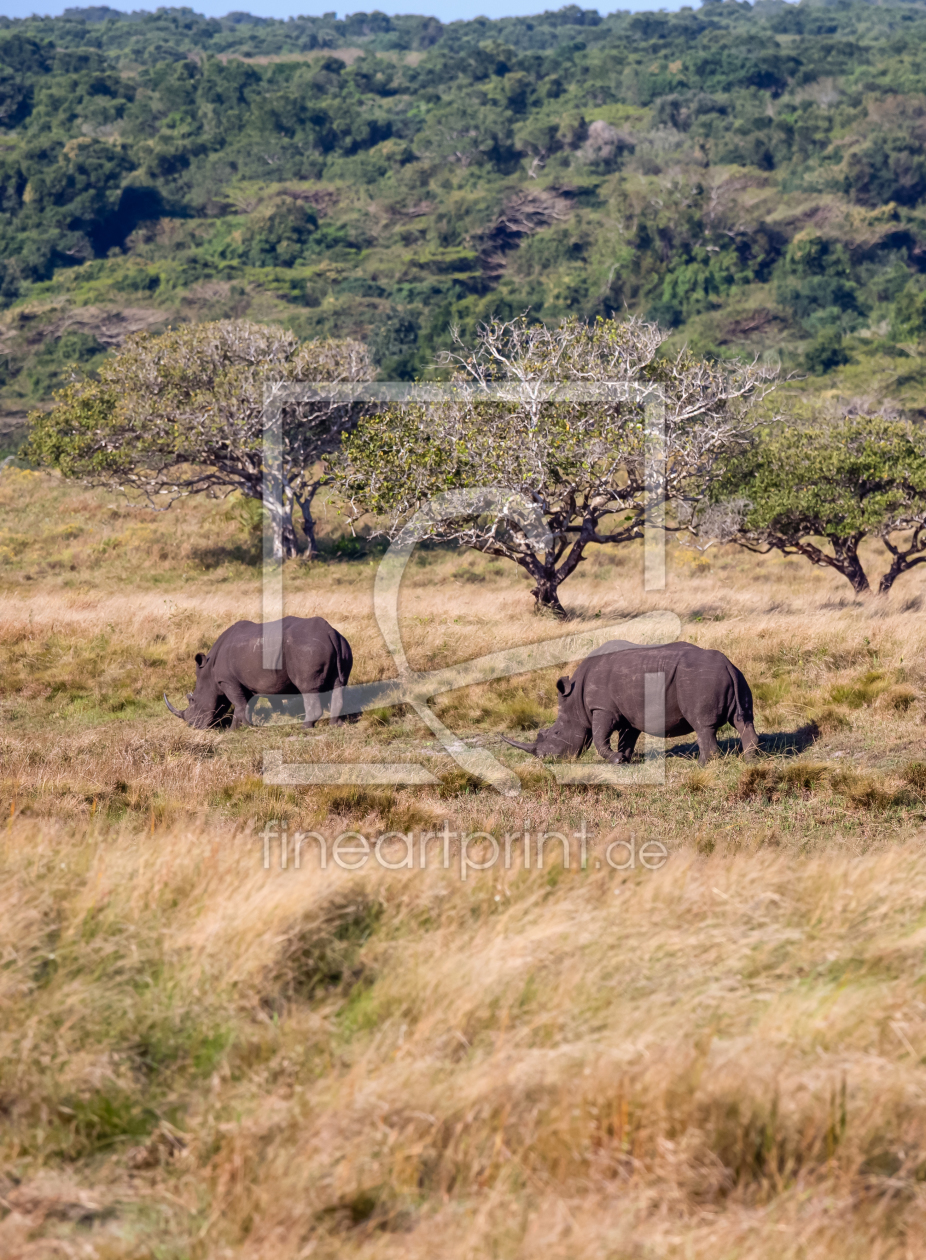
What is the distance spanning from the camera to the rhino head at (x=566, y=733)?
13.7 metres

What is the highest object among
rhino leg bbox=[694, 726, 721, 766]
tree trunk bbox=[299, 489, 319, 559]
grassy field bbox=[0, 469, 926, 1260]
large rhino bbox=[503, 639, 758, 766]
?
grassy field bbox=[0, 469, 926, 1260]

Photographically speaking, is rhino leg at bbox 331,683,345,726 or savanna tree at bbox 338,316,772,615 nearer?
rhino leg at bbox 331,683,345,726

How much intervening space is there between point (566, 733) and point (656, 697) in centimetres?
140

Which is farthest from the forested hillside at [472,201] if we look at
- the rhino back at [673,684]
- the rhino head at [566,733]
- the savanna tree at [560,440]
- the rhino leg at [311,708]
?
the rhino back at [673,684]

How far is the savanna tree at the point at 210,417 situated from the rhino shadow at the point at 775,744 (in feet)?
71.9

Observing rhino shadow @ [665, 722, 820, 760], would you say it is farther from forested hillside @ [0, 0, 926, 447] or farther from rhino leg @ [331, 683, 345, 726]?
forested hillside @ [0, 0, 926, 447]

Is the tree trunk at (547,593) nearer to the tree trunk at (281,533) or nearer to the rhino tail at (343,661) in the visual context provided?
the rhino tail at (343,661)

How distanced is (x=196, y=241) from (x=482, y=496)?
91.9 metres

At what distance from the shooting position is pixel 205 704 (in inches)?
630

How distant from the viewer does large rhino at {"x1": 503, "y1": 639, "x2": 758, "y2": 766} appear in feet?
42.2

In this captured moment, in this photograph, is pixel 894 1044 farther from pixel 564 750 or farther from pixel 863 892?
pixel 564 750

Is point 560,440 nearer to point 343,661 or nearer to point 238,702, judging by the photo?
point 343,661

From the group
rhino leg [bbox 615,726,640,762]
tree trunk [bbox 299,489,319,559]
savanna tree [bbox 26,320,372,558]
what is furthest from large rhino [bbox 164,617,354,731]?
tree trunk [bbox 299,489,319,559]

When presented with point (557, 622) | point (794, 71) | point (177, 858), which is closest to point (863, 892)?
point (177, 858)
